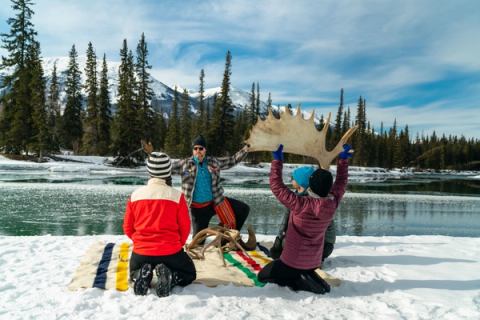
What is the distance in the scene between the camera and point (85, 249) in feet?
19.4

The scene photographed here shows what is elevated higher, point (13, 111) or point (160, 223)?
point (13, 111)

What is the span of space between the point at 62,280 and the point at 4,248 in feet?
7.06

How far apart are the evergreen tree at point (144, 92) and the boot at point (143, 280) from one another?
35502 mm


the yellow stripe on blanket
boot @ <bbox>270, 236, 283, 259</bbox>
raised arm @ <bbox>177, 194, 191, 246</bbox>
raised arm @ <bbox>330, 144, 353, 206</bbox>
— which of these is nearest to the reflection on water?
the yellow stripe on blanket

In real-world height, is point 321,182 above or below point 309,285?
above

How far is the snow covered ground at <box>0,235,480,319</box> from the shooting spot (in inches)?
137

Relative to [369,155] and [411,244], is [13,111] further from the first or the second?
[369,155]

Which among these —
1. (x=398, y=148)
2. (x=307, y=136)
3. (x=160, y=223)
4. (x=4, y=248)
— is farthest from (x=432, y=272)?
(x=398, y=148)

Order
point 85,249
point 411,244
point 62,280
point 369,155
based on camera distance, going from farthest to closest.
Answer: point 369,155
point 411,244
point 85,249
point 62,280

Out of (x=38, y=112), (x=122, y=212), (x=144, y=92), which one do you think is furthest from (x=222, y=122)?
(x=122, y=212)

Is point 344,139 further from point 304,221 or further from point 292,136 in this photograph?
point 304,221

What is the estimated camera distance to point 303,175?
15.2ft

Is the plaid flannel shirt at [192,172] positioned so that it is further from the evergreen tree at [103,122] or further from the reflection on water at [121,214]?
the evergreen tree at [103,122]

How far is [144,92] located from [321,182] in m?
39.5
